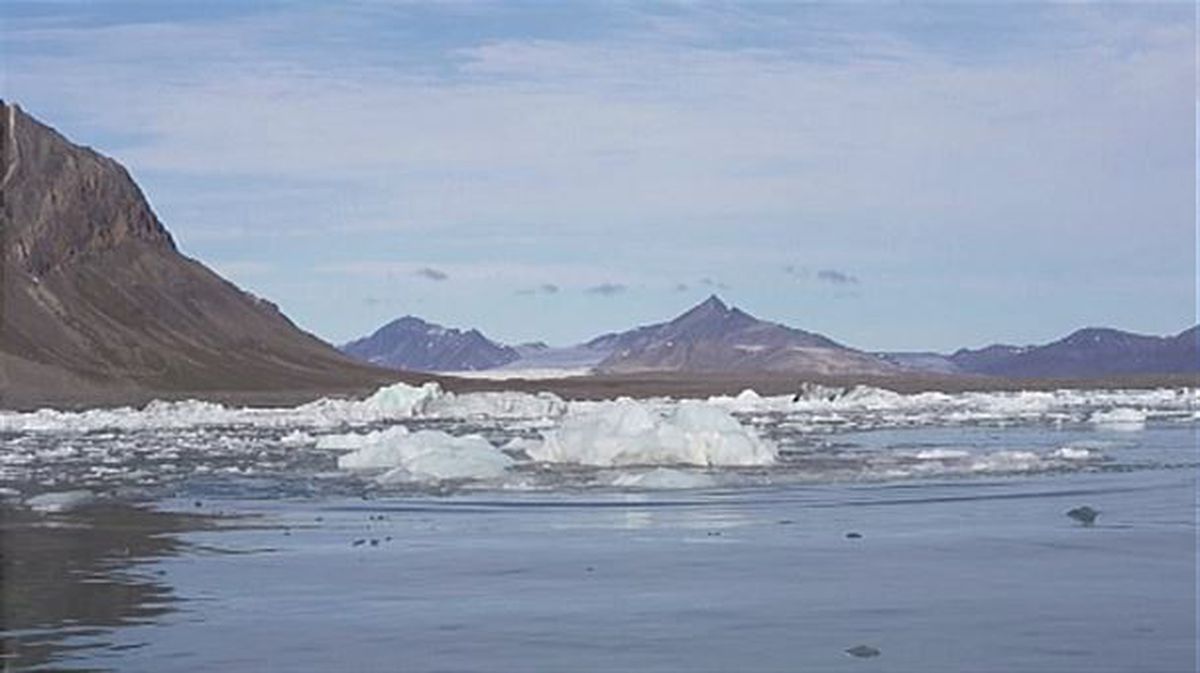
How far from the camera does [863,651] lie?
9.69 meters

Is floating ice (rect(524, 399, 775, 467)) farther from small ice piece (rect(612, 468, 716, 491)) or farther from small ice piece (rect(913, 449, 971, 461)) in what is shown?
small ice piece (rect(612, 468, 716, 491))

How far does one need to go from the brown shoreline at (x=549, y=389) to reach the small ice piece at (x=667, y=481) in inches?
2336

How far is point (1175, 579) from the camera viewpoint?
12.4 metres

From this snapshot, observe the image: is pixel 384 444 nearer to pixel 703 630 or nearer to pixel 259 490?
pixel 259 490

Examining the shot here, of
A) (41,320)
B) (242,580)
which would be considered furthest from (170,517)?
(41,320)

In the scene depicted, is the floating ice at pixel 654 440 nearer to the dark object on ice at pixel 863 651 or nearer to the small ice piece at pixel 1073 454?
the small ice piece at pixel 1073 454

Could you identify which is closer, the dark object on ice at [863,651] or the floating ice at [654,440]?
the dark object on ice at [863,651]

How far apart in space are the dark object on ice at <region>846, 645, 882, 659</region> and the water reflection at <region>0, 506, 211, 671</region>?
3.87 metres

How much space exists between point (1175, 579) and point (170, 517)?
400 inches

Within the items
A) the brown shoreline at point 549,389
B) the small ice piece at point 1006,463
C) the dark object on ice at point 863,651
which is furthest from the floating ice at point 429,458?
the brown shoreline at point 549,389

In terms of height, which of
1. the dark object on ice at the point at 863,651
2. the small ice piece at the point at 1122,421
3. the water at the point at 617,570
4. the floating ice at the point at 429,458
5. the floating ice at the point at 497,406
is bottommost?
the dark object on ice at the point at 863,651

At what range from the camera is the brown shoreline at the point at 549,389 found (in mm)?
91438

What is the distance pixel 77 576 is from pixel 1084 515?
8385 mm

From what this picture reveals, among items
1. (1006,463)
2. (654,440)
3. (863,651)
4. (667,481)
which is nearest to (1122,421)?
(1006,463)
